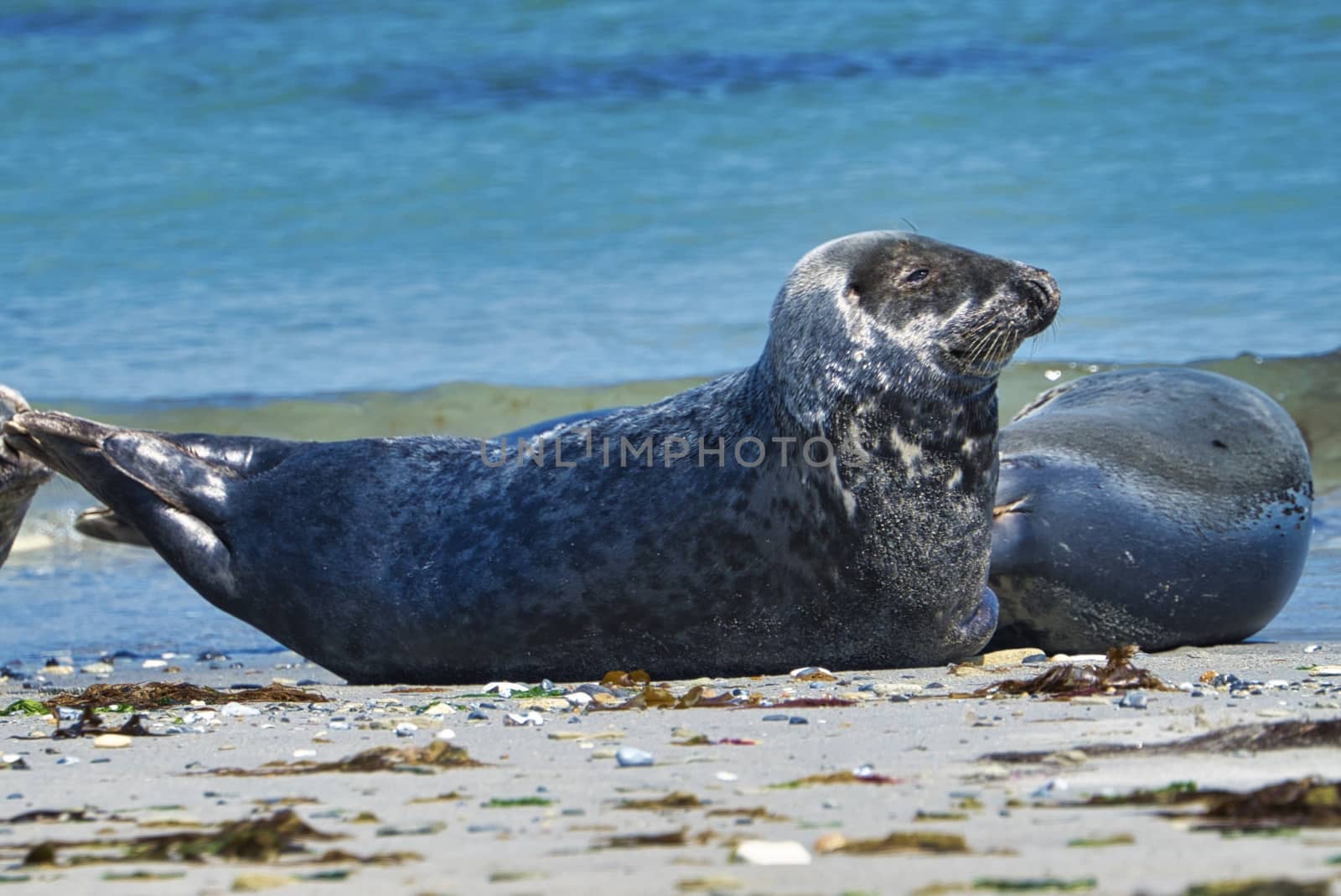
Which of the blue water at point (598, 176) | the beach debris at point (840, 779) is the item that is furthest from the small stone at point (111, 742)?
the blue water at point (598, 176)

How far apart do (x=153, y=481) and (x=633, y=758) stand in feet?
10.2

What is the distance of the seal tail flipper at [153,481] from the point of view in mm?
5996

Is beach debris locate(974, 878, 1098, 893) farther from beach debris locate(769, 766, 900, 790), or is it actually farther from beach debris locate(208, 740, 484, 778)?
beach debris locate(208, 740, 484, 778)

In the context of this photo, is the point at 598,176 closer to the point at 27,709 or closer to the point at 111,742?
the point at 27,709

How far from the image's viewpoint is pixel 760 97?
75.1 ft

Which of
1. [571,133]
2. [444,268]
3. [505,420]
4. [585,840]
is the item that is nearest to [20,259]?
[444,268]

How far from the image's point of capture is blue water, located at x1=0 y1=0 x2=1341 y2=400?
15.0 m

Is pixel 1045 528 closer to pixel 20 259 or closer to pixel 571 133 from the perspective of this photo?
pixel 20 259

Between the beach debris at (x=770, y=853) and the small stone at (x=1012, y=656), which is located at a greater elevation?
the beach debris at (x=770, y=853)

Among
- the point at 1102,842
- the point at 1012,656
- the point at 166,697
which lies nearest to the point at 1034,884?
the point at 1102,842

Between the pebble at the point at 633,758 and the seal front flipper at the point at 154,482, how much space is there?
111 inches

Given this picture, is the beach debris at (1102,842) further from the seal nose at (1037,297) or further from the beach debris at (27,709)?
the beach debris at (27,709)

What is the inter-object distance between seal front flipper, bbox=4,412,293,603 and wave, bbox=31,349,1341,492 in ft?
19.8

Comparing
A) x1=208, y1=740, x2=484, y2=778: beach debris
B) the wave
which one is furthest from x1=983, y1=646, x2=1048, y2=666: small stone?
the wave
